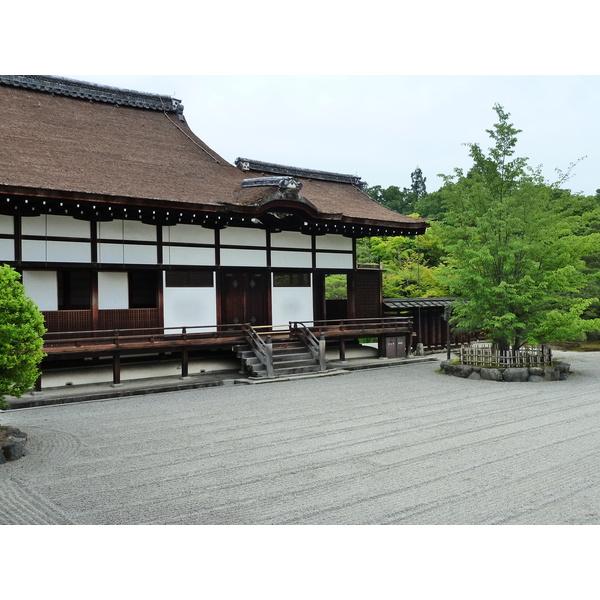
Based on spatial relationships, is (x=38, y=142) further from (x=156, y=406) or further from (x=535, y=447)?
(x=535, y=447)

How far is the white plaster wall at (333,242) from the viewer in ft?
55.5

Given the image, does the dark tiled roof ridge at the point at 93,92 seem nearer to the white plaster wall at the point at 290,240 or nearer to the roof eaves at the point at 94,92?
the roof eaves at the point at 94,92

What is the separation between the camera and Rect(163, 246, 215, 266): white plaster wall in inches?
541

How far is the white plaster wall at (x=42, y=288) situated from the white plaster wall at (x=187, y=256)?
2680 millimetres

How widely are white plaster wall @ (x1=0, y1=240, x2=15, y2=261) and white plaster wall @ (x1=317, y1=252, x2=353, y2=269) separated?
28.0ft

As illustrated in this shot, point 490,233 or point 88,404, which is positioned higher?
point 490,233

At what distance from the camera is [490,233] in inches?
A: 546

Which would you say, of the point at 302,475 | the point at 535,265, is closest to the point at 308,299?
the point at 535,265

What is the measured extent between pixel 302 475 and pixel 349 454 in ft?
3.41

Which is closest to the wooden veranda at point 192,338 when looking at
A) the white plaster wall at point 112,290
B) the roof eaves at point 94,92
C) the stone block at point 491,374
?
the white plaster wall at point 112,290

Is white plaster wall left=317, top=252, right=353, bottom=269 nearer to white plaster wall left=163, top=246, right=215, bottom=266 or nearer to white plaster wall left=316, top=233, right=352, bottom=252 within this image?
white plaster wall left=316, top=233, right=352, bottom=252

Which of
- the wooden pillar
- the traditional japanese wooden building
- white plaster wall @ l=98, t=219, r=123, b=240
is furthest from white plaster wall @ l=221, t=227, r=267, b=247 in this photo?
the wooden pillar

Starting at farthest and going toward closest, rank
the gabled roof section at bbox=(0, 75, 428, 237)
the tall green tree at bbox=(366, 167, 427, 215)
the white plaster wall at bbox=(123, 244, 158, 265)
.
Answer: the tall green tree at bbox=(366, 167, 427, 215) → the white plaster wall at bbox=(123, 244, 158, 265) → the gabled roof section at bbox=(0, 75, 428, 237)

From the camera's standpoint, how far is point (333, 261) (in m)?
17.2
